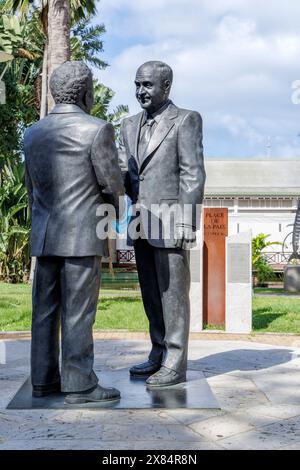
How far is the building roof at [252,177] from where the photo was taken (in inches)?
1241

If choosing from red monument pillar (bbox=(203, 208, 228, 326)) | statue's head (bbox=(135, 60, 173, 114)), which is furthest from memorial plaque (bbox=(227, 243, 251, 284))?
statue's head (bbox=(135, 60, 173, 114))

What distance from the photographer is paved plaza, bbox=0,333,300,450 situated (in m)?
3.25

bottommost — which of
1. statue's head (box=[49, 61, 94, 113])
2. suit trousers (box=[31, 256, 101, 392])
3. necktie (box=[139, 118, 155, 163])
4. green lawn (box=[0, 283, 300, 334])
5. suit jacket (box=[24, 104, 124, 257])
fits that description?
green lawn (box=[0, 283, 300, 334])

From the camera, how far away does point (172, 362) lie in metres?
4.49

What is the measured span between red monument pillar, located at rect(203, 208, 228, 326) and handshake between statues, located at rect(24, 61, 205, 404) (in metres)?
5.09

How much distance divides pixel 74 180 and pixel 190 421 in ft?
5.38

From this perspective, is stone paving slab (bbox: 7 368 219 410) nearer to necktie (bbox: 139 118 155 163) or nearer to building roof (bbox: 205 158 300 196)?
necktie (bbox: 139 118 155 163)

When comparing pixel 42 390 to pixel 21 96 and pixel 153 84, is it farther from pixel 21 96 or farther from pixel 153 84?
pixel 21 96

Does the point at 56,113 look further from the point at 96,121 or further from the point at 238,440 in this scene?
the point at 238,440

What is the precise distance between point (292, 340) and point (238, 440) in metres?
5.20

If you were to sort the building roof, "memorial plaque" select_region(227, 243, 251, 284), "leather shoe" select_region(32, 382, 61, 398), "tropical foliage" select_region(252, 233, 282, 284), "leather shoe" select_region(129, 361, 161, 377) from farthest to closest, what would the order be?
the building roof
"tropical foliage" select_region(252, 233, 282, 284)
"memorial plaque" select_region(227, 243, 251, 284)
"leather shoe" select_region(129, 361, 161, 377)
"leather shoe" select_region(32, 382, 61, 398)

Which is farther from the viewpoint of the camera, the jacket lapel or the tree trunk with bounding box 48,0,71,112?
the tree trunk with bounding box 48,0,71,112

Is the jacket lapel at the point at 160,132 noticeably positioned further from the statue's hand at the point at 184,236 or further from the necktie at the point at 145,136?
the statue's hand at the point at 184,236

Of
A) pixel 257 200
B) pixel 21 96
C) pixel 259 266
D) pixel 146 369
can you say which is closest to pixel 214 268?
pixel 146 369
